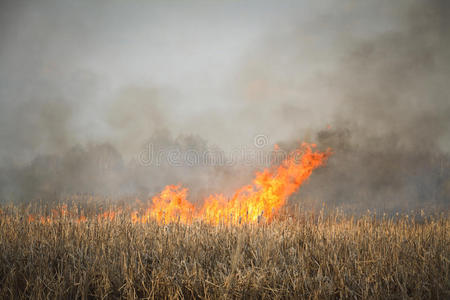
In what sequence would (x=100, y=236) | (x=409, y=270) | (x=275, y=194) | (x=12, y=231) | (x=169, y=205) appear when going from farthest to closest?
(x=169, y=205) → (x=275, y=194) → (x=12, y=231) → (x=100, y=236) → (x=409, y=270)

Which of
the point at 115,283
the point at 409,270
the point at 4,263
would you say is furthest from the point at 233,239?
the point at 4,263

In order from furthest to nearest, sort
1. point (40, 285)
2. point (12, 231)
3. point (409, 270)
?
1. point (12, 231)
2. point (409, 270)
3. point (40, 285)

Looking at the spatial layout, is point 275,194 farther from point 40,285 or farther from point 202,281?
point 40,285

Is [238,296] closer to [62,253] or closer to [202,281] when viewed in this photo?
[202,281]

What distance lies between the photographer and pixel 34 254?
19.8ft

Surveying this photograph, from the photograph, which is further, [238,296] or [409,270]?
[409,270]

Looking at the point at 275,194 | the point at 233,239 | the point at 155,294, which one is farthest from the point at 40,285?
the point at 275,194

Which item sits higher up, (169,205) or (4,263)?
(4,263)

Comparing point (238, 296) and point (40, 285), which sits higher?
point (40, 285)

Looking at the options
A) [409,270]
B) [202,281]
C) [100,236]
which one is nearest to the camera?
[202,281]

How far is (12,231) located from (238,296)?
7.49 meters

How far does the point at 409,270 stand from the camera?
5.46 m

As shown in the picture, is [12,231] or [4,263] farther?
[12,231]

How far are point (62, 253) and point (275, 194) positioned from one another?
13.8 metres
